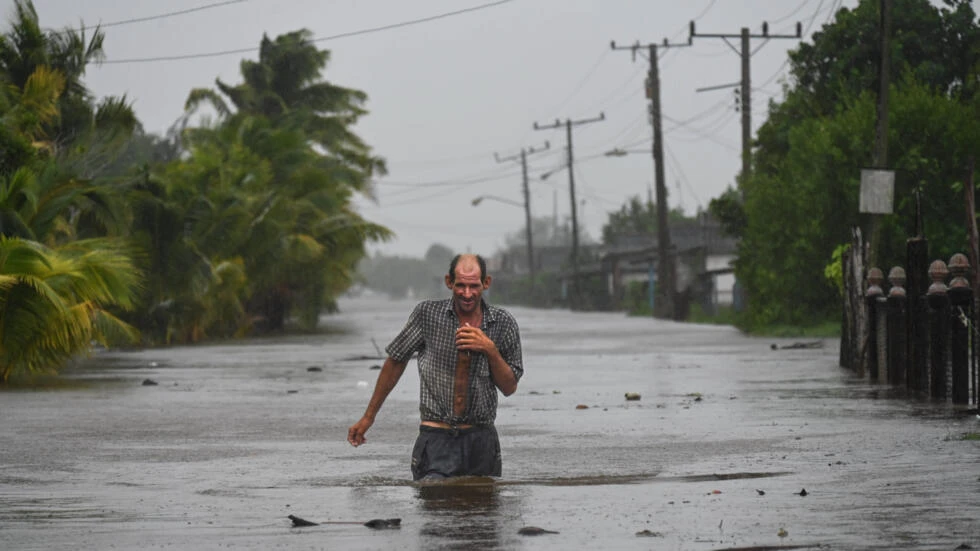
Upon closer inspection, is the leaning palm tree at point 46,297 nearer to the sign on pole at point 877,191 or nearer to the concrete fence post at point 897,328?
the concrete fence post at point 897,328

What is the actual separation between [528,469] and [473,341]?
288 cm

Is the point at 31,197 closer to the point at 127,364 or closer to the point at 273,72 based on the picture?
the point at 127,364

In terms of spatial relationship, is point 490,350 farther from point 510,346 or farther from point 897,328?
point 897,328

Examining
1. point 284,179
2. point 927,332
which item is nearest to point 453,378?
point 927,332

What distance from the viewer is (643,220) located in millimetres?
132875

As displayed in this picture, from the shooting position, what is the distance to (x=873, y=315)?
20.9 m

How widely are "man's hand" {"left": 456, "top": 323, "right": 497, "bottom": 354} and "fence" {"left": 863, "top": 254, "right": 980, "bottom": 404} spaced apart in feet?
23.3

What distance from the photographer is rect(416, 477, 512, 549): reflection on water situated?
781cm

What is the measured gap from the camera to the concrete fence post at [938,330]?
1590 cm

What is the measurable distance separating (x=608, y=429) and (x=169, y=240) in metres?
27.4

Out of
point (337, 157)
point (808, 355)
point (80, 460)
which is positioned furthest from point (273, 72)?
point (80, 460)

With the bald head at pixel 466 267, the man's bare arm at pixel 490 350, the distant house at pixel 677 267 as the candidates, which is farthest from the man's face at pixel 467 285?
the distant house at pixel 677 267

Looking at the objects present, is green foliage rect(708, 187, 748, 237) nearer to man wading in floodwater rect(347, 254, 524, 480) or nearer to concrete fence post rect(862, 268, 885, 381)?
concrete fence post rect(862, 268, 885, 381)

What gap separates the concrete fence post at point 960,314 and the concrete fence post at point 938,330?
0.62ft
